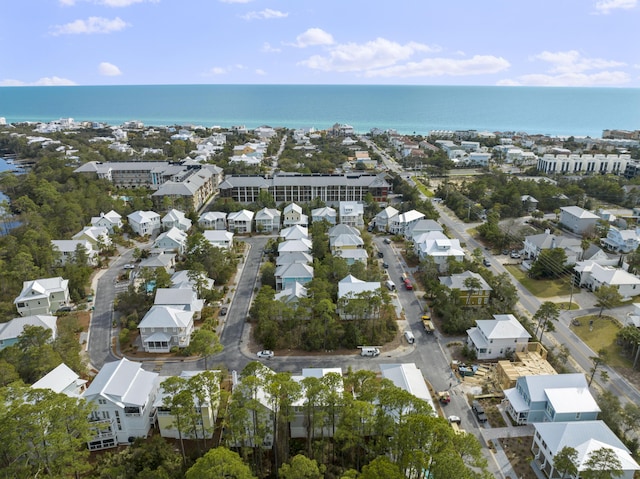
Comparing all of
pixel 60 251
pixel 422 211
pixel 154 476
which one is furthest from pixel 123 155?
pixel 154 476

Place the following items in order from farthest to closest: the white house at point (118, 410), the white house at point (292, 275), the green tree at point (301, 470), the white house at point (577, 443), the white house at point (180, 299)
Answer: the white house at point (292, 275)
the white house at point (180, 299)
the white house at point (118, 410)
the white house at point (577, 443)
the green tree at point (301, 470)

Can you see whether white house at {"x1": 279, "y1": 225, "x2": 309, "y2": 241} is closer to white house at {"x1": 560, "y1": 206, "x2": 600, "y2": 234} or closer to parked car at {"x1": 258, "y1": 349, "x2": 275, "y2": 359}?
parked car at {"x1": 258, "y1": 349, "x2": 275, "y2": 359}

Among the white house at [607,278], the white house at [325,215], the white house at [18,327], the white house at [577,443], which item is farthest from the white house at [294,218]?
the white house at [577,443]

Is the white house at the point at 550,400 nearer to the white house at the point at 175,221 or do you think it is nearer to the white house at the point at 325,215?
the white house at the point at 325,215

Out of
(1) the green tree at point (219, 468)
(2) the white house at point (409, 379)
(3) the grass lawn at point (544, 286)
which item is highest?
(1) the green tree at point (219, 468)

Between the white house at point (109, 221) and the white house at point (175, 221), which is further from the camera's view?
the white house at point (175, 221)

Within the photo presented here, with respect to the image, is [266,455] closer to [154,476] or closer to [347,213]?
[154,476]
